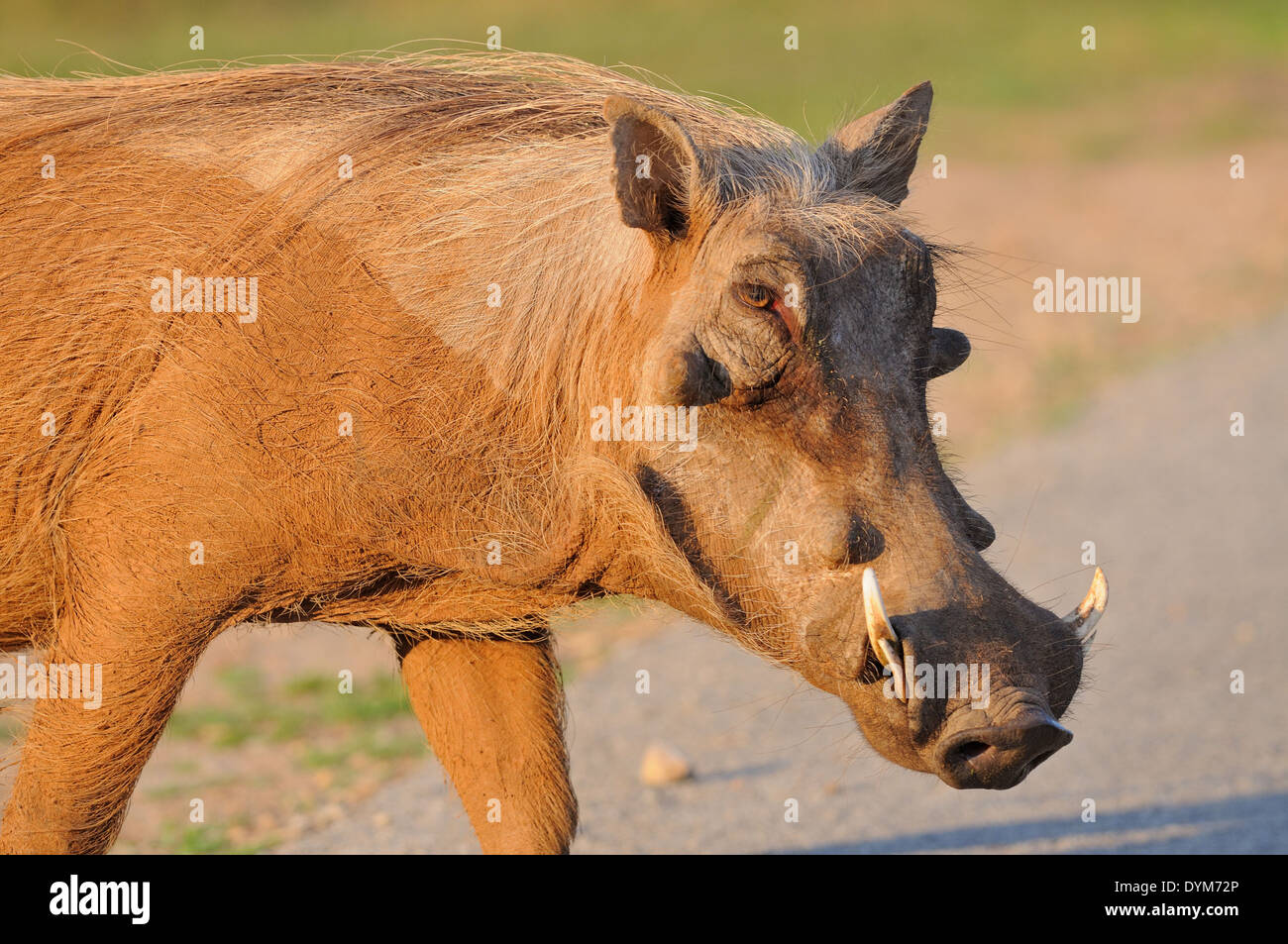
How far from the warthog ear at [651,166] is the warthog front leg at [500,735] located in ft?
4.03

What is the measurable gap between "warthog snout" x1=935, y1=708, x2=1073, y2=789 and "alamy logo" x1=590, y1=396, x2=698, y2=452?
0.73 m

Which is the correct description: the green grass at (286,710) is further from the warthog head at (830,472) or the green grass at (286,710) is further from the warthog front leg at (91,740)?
the warthog head at (830,472)

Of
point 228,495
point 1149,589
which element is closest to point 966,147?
point 1149,589

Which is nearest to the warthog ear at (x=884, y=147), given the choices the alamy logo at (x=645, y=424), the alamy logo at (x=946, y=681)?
the alamy logo at (x=645, y=424)

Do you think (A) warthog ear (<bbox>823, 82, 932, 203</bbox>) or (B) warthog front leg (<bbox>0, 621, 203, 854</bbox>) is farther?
(A) warthog ear (<bbox>823, 82, 932, 203</bbox>)

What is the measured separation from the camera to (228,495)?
3.04 m

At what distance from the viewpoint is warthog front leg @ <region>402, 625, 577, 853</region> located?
3746mm

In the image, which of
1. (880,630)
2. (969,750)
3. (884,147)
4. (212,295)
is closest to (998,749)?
(969,750)

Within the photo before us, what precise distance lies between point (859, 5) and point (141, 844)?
1164 inches
